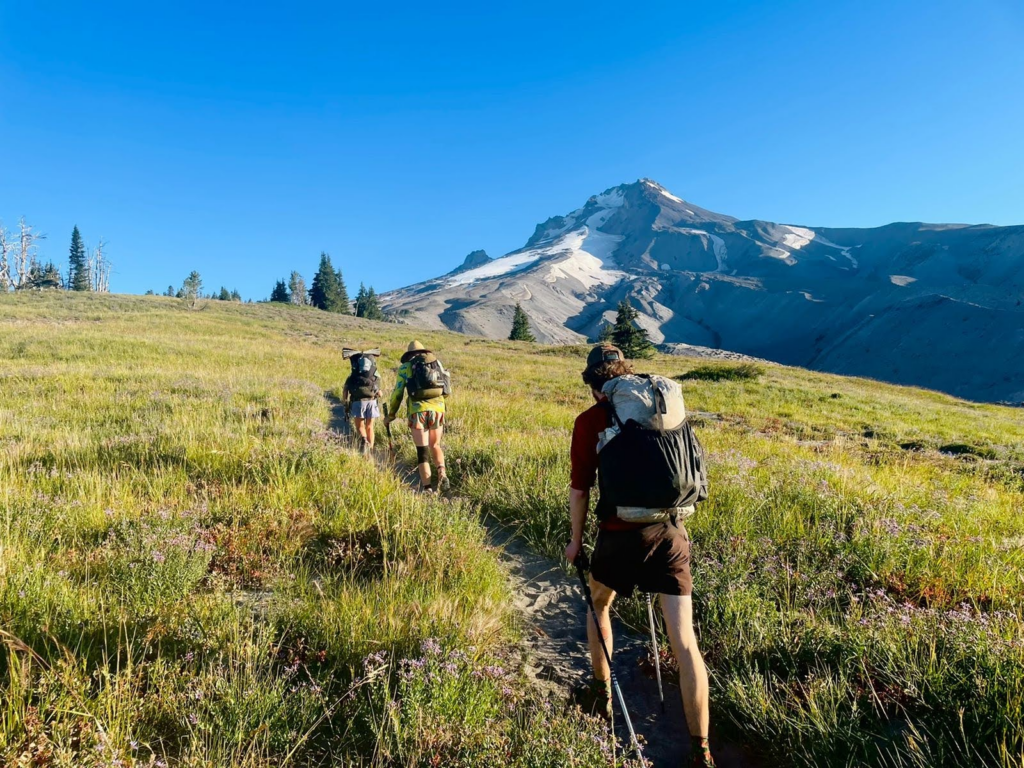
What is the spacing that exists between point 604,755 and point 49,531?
13.9 ft

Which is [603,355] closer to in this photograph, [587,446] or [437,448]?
[587,446]

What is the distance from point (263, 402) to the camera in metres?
10.5

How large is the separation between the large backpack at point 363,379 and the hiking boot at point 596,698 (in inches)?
247

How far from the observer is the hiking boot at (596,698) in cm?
284

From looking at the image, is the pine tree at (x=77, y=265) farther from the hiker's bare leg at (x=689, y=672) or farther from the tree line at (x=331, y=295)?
the hiker's bare leg at (x=689, y=672)

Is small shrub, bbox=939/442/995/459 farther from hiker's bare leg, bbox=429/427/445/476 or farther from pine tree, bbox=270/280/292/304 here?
pine tree, bbox=270/280/292/304

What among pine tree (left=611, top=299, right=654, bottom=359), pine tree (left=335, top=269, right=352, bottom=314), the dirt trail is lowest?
the dirt trail

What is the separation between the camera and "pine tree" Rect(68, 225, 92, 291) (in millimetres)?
90875

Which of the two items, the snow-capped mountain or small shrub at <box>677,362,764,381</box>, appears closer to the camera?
small shrub at <box>677,362,764,381</box>

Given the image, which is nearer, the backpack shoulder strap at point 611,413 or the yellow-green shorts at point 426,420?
the backpack shoulder strap at point 611,413

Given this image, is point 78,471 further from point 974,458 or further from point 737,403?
point 737,403

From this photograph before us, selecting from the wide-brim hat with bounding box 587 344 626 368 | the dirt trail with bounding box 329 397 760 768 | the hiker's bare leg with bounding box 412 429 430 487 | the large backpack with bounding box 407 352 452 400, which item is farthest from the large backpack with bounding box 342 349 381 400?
the wide-brim hat with bounding box 587 344 626 368

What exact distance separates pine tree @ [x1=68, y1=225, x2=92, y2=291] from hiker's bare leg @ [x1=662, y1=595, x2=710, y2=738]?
4774 inches

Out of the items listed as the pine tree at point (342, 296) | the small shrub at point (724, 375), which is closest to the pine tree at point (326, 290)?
the pine tree at point (342, 296)
